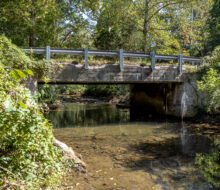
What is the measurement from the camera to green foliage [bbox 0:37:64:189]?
8.45 ft

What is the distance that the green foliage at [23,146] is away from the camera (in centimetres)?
257

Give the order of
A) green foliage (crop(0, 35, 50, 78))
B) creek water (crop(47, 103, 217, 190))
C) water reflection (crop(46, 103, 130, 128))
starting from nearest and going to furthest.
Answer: creek water (crop(47, 103, 217, 190)) < green foliage (crop(0, 35, 50, 78)) < water reflection (crop(46, 103, 130, 128))

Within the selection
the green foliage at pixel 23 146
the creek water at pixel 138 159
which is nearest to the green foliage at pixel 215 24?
the creek water at pixel 138 159

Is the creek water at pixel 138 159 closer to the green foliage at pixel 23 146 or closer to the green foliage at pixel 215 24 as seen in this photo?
the green foliage at pixel 23 146

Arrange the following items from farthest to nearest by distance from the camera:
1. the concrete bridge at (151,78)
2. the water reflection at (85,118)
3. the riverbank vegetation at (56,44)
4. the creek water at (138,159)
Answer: the water reflection at (85,118), the concrete bridge at (151,78), the creek water at (138,159), the riverbank vegetation at (56,44)

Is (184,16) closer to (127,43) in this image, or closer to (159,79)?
(127,43)

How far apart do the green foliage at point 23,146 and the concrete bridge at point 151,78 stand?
6098mm

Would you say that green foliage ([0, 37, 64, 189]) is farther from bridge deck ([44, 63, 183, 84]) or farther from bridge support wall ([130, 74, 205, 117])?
bridge support wall ([130, 74, 205, 117])

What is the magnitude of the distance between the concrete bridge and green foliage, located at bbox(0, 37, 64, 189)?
6.10 metres

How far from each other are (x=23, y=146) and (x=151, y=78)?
8.95 metres

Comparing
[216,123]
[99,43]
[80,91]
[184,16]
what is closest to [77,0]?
[99,43]

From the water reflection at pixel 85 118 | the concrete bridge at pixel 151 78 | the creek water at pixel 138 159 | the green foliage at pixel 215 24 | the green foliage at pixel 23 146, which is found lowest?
the creek water at pixel 138 159

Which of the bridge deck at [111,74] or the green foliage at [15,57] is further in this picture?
the bridge deck at [111,74]

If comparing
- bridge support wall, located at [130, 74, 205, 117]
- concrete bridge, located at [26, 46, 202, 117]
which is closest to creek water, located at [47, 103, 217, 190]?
concrete bridge, located at [26, 46, 202, 117]
